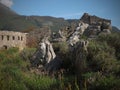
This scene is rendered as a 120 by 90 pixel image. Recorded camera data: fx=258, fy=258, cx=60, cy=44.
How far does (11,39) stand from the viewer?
38.8 meters

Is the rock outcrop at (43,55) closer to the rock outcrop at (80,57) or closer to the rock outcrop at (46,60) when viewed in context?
the rock outcrop at (46,60)

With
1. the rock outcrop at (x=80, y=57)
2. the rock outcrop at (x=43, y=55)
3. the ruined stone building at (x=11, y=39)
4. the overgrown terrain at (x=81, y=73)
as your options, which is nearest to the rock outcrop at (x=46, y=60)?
the rock outcrop at (x=43, y=55)

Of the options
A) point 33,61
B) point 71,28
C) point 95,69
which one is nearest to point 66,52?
point 33,61

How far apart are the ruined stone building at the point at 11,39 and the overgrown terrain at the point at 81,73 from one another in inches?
524

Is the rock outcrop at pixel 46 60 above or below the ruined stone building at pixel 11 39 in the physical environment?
below

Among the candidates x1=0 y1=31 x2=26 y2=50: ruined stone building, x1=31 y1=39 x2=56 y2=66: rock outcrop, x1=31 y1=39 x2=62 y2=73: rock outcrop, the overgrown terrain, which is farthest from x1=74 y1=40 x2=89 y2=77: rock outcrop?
x1=0 y1=31 x2=26 y2=50: ruined stone building

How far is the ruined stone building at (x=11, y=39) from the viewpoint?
1480 inches

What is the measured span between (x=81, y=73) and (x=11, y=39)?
71.9ft

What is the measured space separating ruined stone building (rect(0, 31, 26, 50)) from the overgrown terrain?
43.7 feet

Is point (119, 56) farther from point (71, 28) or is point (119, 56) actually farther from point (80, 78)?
point (71, 28)

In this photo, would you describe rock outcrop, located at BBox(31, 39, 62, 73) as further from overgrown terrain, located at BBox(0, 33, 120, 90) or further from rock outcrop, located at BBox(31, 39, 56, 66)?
overgrown terrain, located at BBox(0, 33, 120, 90)

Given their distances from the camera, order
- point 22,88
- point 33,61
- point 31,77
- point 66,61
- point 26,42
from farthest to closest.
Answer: point 26,42, point 33,61, point 66,61, point 31,77, point 22,88

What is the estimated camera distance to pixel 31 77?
18688 mm

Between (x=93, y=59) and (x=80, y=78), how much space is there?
99.0 inches
